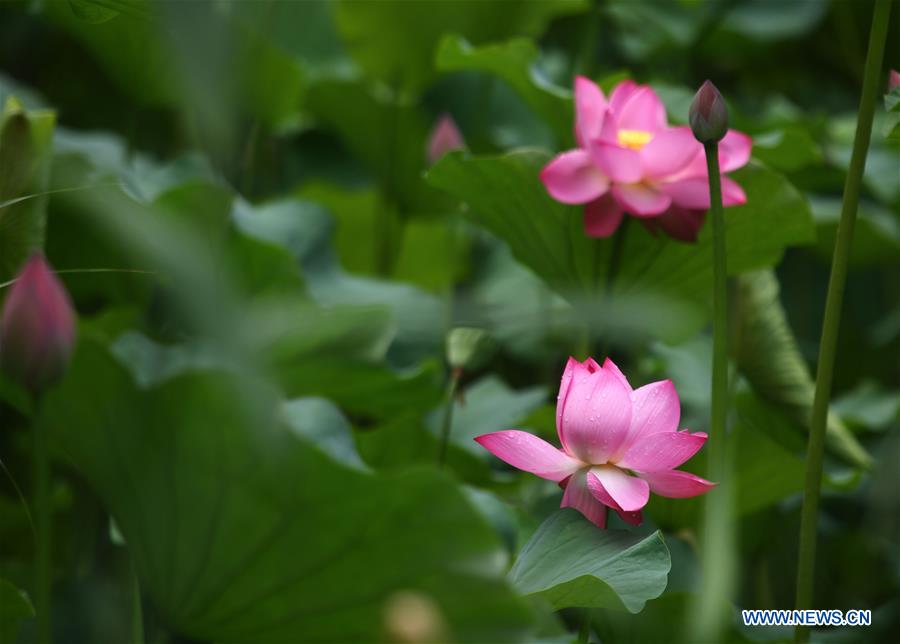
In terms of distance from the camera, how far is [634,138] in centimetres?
60

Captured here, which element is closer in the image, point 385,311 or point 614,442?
point 614,442

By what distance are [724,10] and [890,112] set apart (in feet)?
2.87

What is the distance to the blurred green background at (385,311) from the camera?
0.35 m

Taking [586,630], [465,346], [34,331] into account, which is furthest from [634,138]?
[34,331]

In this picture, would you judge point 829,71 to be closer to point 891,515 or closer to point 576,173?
point 891,515

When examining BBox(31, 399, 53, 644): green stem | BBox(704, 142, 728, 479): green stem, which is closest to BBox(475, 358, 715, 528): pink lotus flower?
BBox(704, 142, 728, 479): green stem

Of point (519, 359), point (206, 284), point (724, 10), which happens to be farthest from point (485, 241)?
point (206, 284)

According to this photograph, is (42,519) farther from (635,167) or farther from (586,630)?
(635,167)

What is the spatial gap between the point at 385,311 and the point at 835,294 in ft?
1.19

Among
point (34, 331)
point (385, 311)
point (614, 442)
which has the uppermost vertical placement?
point (34, 331)

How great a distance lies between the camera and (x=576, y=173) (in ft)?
1.93

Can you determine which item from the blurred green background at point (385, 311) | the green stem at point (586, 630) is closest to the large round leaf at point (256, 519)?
the blurred green background at point (385, 311)

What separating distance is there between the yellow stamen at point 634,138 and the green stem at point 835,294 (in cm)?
16

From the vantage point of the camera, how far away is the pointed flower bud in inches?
16.8
